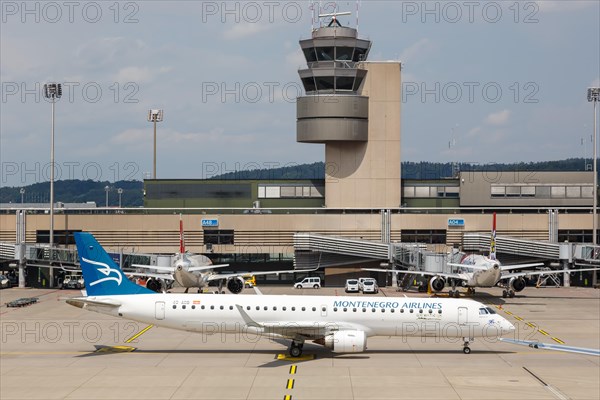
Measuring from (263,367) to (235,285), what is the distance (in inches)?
1574

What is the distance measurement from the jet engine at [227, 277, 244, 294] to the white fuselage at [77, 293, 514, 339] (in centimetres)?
3526

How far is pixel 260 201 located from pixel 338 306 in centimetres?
6973

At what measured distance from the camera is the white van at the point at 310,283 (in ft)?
338

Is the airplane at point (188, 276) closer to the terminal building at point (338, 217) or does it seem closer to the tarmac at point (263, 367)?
the tarmac at point (263, 367)

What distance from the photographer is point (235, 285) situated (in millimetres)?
88875

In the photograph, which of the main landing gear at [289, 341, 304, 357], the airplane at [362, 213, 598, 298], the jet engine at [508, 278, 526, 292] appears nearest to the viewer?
the main landing gear at [289, 341, 304, 357]

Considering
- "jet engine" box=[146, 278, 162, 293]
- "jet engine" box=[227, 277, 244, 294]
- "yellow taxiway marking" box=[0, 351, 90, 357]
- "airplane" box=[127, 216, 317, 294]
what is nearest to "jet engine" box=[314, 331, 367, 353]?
"yellow taxiway marking" box=[0, 351, 90, 357]

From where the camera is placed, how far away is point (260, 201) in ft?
400

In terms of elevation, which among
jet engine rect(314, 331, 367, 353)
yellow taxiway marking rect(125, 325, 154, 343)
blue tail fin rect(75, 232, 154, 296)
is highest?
blue tail fin rect(75, 232, 154, 296)

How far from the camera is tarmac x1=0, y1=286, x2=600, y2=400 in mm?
42844

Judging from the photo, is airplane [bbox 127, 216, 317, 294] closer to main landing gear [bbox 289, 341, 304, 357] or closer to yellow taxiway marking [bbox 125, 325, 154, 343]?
yellow taxiway marking [bbox 125, 325, 154, 343]

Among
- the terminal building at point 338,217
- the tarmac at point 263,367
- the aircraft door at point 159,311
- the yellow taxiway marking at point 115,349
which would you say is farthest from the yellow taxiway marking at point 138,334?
the terminal building at point 338,217

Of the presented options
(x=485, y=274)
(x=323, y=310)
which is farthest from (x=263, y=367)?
(x=485, y=274)

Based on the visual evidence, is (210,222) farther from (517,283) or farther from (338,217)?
(517,283)
